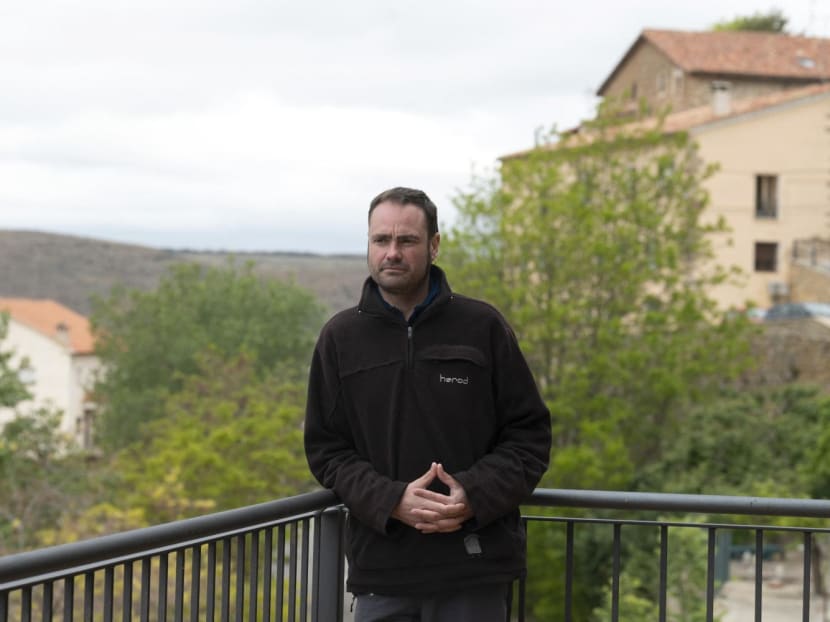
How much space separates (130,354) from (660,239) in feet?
104

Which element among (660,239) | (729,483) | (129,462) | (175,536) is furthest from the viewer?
(129,462)

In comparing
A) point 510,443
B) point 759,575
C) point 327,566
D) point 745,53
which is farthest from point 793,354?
point 510,443

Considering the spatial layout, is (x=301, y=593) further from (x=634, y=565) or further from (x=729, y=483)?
(x=729, y=483)

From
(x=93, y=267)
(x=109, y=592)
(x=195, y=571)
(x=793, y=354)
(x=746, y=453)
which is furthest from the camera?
(x=93, y=267)

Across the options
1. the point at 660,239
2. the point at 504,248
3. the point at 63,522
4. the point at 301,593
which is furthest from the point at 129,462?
the point at 301,593

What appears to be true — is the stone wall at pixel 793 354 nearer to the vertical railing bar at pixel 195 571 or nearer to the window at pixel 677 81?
the window at pixel 677 81

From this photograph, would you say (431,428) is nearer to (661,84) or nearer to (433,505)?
(433,505)

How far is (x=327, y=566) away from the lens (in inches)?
155

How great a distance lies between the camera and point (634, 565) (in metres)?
24.2

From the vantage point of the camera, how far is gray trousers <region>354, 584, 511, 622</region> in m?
3.40

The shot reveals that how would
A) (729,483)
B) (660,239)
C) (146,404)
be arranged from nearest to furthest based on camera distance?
(729,483)
(660,239)
(146,404)

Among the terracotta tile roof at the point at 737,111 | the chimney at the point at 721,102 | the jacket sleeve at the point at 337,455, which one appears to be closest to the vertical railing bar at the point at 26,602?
the jacket sleeve at the point at 337,455

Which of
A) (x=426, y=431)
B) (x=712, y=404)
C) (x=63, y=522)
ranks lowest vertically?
(x=63, y=522)

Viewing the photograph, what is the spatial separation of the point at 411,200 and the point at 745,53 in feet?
168
